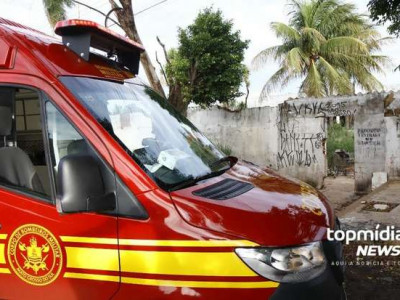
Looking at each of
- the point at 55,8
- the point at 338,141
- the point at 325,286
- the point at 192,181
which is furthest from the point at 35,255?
the point at 55,8

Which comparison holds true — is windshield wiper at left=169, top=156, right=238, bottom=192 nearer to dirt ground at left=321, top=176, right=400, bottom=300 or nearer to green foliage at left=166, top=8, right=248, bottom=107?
dirt ground at left=321, top=176, right=400, bottom=300

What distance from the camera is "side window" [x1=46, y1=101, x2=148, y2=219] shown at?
6.50ft

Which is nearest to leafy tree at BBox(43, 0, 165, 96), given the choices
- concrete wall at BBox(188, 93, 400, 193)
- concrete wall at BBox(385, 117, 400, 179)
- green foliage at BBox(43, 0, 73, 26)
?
concrete wall at BBox(188, 93, 400, 193)

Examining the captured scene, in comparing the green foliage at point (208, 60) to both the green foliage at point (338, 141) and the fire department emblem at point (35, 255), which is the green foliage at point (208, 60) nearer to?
the green foliage at point (338, 141)

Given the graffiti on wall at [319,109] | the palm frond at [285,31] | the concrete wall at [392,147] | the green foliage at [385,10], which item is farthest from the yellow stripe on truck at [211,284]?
the palm frond at [285,31]

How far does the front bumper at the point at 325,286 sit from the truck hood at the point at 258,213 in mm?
120

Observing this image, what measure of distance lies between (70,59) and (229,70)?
364 inches

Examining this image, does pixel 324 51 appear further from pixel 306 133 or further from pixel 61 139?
pixel 61 139

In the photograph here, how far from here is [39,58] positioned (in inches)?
89.0

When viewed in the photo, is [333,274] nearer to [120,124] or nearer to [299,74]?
[120,124]

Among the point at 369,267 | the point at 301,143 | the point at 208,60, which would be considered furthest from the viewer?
the point at 301,143

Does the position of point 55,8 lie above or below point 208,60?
above

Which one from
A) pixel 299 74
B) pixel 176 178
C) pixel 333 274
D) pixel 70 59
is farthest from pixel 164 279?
pixel 299 74

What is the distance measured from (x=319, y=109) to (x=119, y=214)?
1015cm
